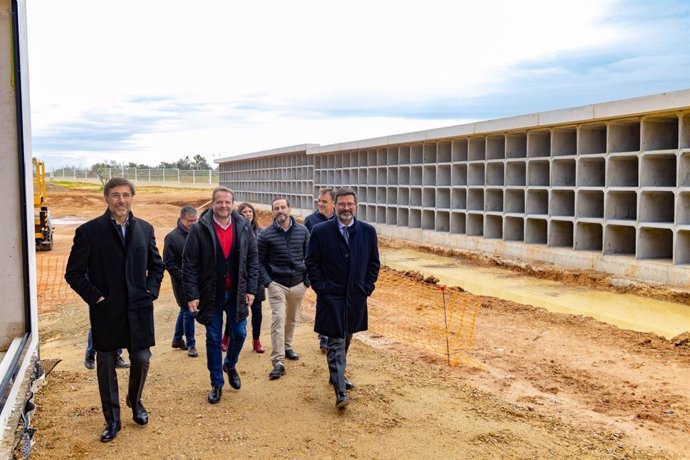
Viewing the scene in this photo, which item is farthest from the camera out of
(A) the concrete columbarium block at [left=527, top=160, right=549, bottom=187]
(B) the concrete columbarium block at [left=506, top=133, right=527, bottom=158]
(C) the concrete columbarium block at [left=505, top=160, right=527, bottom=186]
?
(B) the concrete columbarium block at [left=506, top=133, right=527, bottom=158]

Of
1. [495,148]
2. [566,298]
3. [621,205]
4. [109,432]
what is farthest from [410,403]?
[495,148]

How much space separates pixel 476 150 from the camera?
15.1m

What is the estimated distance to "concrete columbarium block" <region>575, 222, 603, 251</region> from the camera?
1195cm

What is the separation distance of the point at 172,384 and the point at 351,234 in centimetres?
202

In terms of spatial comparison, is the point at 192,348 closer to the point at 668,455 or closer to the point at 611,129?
the point at 668,455

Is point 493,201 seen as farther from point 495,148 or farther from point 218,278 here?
point 218,278

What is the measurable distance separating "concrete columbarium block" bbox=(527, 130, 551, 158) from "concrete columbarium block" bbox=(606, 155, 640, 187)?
2.07 meters

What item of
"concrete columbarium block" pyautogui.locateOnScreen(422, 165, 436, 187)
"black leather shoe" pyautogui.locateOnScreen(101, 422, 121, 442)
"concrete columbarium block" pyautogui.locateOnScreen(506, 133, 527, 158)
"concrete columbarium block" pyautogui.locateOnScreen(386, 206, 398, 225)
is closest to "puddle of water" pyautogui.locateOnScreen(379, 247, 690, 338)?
"concrete columbarium block" pyautogui.locateOnScreen(506, 133, 527, 158)

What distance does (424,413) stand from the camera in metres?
4.89

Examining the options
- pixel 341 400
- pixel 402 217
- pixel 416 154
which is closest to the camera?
pixel 341 400

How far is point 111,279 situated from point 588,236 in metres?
9.82

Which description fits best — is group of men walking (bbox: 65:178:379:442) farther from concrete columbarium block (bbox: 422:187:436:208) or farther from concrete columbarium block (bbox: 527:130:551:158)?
concrete columbarium block (bbox: 422:187:436:208)

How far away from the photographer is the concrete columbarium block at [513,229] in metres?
13.8

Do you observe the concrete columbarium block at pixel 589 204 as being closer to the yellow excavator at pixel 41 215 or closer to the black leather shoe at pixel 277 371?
the black leather shoe at pixel 277 371
